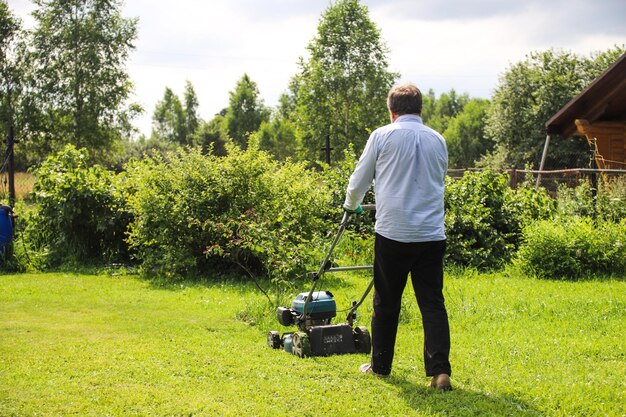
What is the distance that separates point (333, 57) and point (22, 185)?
2953 cm

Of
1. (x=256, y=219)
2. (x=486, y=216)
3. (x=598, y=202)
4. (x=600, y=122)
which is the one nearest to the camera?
(x=256, y=219)

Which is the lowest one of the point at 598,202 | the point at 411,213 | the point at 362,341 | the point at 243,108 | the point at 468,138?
the point at 362,341

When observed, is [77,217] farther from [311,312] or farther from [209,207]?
[311,312]

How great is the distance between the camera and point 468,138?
7338 cm

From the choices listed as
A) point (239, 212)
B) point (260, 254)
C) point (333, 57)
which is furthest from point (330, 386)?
point (333, 57)

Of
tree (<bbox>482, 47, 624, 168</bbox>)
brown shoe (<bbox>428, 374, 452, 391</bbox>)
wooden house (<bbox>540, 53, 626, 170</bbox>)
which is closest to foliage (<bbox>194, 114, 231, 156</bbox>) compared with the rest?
tree (<bbox>482, 47, 624, 168</bbox>)

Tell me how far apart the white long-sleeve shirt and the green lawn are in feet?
3.62

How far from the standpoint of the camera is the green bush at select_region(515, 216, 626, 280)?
31.1 ft

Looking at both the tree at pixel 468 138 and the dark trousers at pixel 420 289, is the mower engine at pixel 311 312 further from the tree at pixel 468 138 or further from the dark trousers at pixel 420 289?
the tree at pixel 468 138

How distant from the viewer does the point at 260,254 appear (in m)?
9.34

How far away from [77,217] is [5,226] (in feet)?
3.70

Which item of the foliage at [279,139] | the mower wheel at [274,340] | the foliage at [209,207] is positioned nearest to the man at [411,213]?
the mower wheel at [274,340]

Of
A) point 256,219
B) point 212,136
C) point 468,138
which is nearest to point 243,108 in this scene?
point 212,136

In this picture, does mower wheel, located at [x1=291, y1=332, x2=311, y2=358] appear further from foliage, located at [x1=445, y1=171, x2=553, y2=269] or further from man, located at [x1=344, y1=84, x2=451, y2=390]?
foliage, located at [x1=445, y1=171, x2=553, y2=269]
